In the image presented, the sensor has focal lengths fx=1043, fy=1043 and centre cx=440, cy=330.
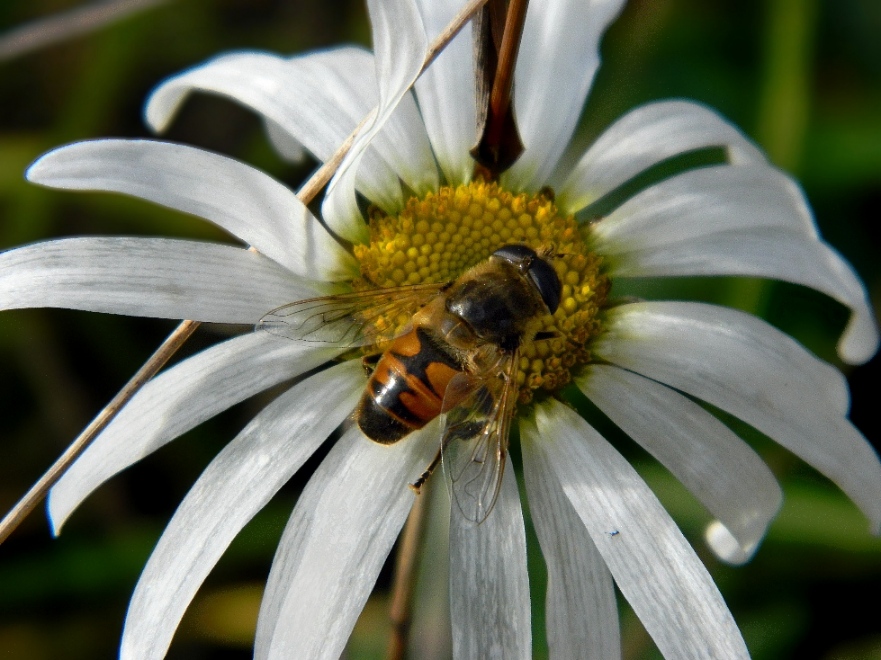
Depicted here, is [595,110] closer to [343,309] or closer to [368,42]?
[368,42]

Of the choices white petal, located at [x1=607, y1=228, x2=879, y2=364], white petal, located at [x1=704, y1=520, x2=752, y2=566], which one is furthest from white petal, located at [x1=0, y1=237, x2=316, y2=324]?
white petal, located at [x1=704, y1=520, x2=752, y2=566]

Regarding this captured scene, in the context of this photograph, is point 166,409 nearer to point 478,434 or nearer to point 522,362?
point 478,434

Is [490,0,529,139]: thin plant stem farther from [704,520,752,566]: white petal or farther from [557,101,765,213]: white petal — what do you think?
[704,520,752,566]: white petal

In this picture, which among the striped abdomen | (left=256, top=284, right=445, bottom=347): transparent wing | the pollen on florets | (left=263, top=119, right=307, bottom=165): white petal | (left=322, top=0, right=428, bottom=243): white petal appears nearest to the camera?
(left=322, top=0, right=428, bottom=243): white petal

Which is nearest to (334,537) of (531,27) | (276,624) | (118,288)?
(276,624)

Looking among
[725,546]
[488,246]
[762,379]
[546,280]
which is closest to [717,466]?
[762,379]

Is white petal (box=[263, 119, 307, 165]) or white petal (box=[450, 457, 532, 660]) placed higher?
white petal (box=[263, 119, 307, 165])

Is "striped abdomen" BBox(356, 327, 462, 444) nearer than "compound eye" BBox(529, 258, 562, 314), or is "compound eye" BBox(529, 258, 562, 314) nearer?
"striped abdomen" BBox(356, 327, 462, 444)
